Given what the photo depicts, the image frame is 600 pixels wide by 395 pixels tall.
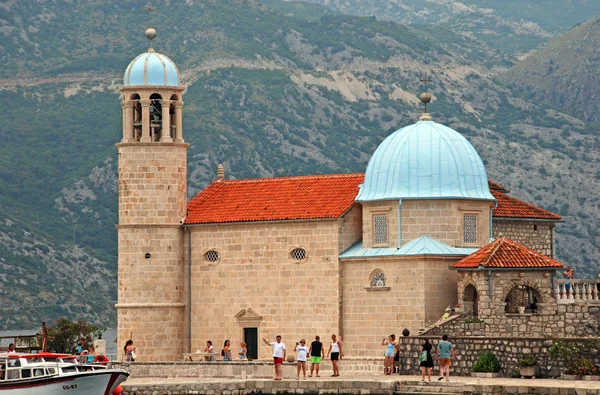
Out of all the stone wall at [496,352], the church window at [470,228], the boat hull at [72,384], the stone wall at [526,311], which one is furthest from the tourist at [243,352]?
the boat hull at [72,384]

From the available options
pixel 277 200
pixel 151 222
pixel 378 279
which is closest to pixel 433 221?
pixel 378 279

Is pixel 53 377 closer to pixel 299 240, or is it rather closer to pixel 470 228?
pixel 299 240

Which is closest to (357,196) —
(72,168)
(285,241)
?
(285,241)

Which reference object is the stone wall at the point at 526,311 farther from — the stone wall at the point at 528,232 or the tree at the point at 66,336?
the tree at the point at 66,336

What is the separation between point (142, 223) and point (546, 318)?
16.9 meters

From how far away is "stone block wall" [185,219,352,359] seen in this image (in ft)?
205

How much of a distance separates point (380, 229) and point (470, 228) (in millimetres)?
3242

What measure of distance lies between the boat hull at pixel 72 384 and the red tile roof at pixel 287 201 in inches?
542

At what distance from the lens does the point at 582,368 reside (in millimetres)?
49375

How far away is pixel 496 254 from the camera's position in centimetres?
5803

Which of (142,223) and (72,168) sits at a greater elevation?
(72,168)

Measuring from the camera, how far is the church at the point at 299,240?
199 feet

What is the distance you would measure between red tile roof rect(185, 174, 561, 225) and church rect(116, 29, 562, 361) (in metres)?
0.07

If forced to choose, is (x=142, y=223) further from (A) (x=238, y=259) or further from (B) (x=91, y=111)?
(B) (x=91, y=111)
